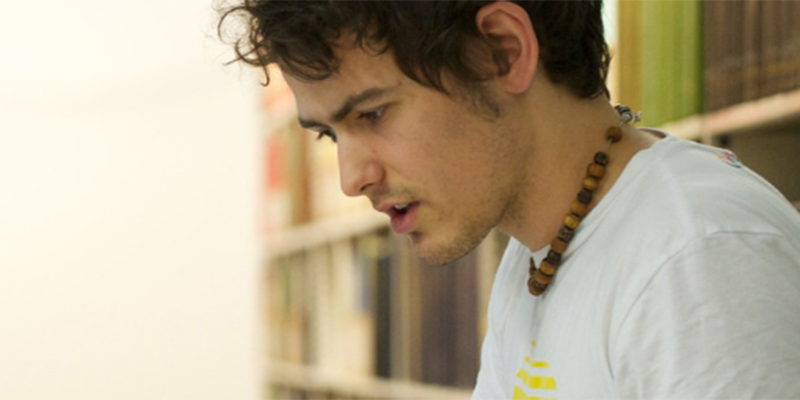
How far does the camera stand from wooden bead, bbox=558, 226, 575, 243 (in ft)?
3.39

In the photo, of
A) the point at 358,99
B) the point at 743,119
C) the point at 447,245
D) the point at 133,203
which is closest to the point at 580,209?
the point at 447,245

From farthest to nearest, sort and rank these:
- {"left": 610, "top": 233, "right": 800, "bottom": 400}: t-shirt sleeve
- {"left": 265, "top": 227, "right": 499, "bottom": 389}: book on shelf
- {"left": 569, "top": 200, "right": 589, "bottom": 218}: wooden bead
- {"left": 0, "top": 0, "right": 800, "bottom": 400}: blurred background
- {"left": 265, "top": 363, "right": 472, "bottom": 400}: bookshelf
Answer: {"left": 0, "top": 0, "right": 800, "bottom": 400}: blurred background
{"left": 265, "top": 363, "right": 472, "bottom": 400}: bookshelf
{"left": 265, "top": 227, "right": 499, "bottom": 389}: book on shelf
{"left": 569, "top": 200, "right": 589, "bottom": 218}: wooden bead
{"left": 610, "top": 233, "right": 800, "bottom": 400}: t-shirt sleeve

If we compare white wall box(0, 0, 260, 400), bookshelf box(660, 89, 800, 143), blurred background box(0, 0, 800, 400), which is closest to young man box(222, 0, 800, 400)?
bookshelf box(660, 89, 800, 143)

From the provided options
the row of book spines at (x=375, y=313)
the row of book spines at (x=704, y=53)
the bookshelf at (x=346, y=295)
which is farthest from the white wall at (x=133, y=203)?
the row of book spines at (x=704, y=53)

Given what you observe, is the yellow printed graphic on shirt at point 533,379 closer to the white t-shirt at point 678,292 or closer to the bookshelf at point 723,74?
the white t-shirt at point 678,292

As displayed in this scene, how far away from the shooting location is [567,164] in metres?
1.06

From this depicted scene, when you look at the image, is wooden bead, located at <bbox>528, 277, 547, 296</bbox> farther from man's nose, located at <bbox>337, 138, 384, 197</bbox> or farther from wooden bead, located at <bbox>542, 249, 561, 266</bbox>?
man's nose, located at <bbox>337, 138, 384, 197</bbox>

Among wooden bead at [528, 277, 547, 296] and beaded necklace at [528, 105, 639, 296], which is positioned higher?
beaded necklace at [528, 105, 639, 296]

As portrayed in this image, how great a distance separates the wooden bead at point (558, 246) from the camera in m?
1.04

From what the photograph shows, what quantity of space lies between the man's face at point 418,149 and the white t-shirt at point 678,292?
11cm

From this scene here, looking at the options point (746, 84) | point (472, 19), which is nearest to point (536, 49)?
point (472, 19)

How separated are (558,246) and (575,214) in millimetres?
39

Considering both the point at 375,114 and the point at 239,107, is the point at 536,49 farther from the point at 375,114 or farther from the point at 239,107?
the point at 239,107

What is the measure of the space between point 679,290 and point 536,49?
34 centimetres
